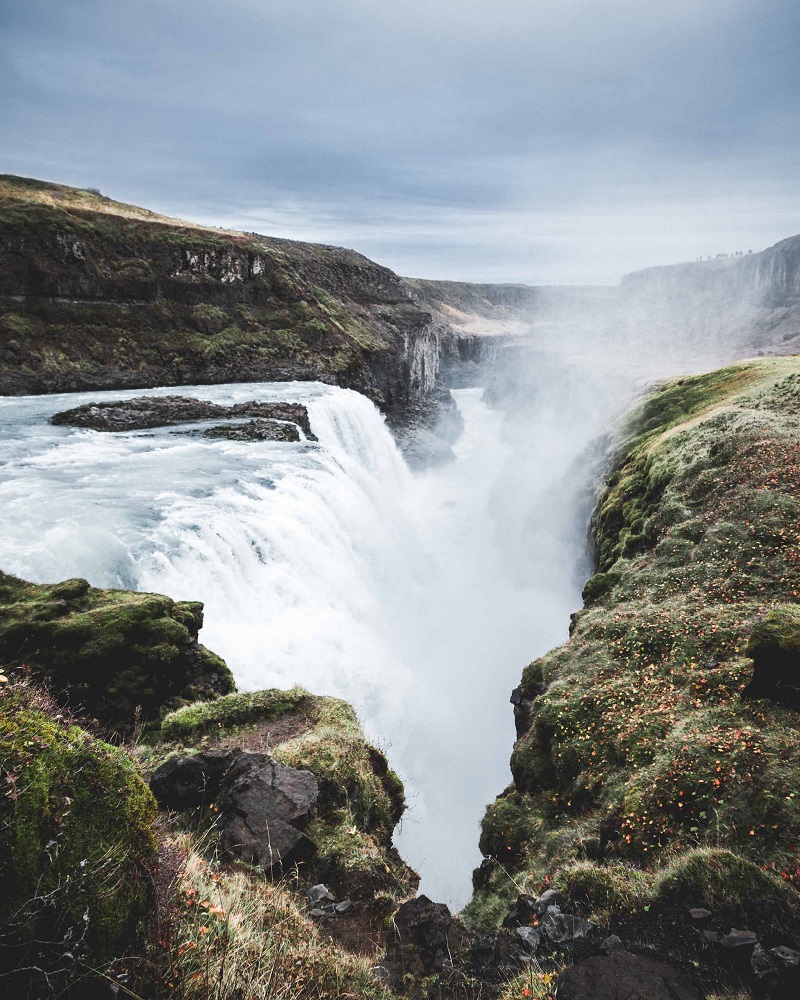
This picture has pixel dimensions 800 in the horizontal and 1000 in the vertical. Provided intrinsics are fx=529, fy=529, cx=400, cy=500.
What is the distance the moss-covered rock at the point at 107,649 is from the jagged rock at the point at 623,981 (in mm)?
7924

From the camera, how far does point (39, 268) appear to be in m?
50.2

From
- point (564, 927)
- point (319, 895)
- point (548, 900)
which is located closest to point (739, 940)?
point (564, 927)

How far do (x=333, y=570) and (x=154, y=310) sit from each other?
4686cm

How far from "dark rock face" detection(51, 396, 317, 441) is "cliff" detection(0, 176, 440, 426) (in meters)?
12.7

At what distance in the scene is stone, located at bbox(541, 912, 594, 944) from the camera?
619 cm

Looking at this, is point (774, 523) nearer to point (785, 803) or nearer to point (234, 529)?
point (785, 803)

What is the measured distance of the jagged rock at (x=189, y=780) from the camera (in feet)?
25.6

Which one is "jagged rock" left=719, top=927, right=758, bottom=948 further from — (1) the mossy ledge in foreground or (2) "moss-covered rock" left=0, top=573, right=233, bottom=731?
(2) "moss-covered rock" left=0, top=573, right=233, bottom=731

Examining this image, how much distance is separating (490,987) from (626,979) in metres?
1.43

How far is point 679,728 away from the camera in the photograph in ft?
32.1

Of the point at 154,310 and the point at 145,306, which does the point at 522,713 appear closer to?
the point at 154,310

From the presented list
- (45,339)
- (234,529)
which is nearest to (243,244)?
(45,339)

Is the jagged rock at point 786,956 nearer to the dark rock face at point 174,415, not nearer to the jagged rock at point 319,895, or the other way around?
the jagged rock at point 319,895

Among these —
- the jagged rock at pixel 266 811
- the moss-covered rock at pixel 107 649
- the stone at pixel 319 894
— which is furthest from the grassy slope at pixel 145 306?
the stone at pixel 319 894
